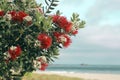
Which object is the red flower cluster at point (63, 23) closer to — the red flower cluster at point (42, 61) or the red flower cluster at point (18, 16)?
the red flower cluster at point (18, 16)

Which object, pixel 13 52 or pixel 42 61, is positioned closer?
pixel 13 52

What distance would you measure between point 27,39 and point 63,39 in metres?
0.85

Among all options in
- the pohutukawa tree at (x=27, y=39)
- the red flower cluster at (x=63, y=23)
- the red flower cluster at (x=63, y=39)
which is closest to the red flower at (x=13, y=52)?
the pohutukawa tree at (x=27, y=39)

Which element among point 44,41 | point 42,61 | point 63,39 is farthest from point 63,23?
point 42,61

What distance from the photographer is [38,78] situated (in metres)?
28.8

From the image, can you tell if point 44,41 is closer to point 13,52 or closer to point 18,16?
point 13,52

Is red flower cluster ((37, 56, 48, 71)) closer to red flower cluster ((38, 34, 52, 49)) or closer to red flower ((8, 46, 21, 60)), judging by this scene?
red flower cluster ((38, 34, 52, 49))

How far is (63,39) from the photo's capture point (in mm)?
10789

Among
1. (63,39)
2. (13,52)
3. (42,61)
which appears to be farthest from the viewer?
(63,39)

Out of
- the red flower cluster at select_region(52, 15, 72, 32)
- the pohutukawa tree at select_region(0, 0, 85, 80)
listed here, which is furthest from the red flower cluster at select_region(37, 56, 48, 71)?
the red flower cluster at select_region(52, 15, 72, 32)

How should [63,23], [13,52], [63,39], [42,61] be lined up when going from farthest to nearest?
1. [63,23]
2. [63,39]
3. [42,61]
4. [13,52]

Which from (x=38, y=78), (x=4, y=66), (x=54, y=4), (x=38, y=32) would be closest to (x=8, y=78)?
(x=4, y=66)

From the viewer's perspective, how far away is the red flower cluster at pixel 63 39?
35.4ft

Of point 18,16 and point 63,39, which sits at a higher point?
point 18,16
